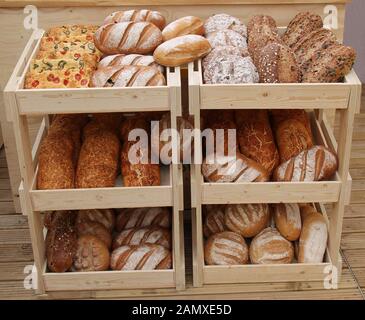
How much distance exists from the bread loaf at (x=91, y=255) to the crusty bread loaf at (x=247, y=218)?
18.8 inches

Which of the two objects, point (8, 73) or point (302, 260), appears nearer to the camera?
point (302, 260)

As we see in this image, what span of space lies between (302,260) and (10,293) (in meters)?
1.10

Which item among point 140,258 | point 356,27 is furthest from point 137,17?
point 356,27

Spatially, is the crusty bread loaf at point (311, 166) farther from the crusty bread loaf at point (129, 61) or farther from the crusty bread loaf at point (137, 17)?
the crusty bread loaf at point (137, 17)

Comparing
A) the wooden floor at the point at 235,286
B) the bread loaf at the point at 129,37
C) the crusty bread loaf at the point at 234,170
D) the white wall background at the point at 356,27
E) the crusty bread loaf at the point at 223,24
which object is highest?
the white wall background at the point at 356,27

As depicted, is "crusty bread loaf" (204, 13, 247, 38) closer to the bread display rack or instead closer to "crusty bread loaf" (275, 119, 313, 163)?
the bread display rack

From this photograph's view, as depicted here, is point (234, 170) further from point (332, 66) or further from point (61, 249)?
point (61, 249)

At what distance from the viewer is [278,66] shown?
1.95 metres

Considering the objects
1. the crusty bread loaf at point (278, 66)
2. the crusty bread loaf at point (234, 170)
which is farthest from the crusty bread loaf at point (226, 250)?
the crusty bread loaf at point (278, 66)

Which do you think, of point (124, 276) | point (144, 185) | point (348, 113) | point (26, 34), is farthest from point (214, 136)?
point (26, 34)

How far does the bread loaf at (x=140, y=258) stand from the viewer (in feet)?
7.00

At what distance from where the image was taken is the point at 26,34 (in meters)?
2.37

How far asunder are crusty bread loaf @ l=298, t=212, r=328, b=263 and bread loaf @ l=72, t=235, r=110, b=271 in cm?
72

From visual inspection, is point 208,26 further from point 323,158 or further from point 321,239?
point 321,239
